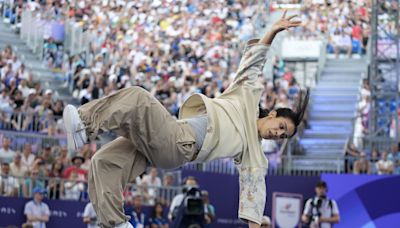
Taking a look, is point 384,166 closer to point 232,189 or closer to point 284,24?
point 232,189

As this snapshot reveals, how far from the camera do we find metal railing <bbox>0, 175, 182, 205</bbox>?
16.0 m

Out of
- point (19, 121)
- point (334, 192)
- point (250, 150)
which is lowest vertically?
point (334, 192)

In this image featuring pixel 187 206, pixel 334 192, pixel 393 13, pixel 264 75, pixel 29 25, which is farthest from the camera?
pixel 264 75

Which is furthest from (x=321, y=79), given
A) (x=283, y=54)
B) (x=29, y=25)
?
(x=29, y=25)

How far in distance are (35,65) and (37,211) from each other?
728cm

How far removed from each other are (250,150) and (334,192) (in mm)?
9361

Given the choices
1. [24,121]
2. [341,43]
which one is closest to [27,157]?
[24,121]

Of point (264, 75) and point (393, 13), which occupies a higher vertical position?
point (393, 13)

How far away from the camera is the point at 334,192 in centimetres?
1720

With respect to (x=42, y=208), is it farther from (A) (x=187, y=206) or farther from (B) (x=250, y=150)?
(B) (x=250, y=150)

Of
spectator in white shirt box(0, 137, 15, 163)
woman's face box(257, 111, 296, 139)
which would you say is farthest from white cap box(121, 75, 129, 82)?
woman's face box(257, 111, 296, 139)

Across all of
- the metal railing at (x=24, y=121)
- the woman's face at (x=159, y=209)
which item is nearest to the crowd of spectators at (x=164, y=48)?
the metal railing at (x=24, y=121)

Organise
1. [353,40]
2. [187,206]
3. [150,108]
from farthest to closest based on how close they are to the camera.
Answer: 1. [353,40]
2. [187,206]
3. [150,108]

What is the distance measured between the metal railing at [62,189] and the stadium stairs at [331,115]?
2.87 m
